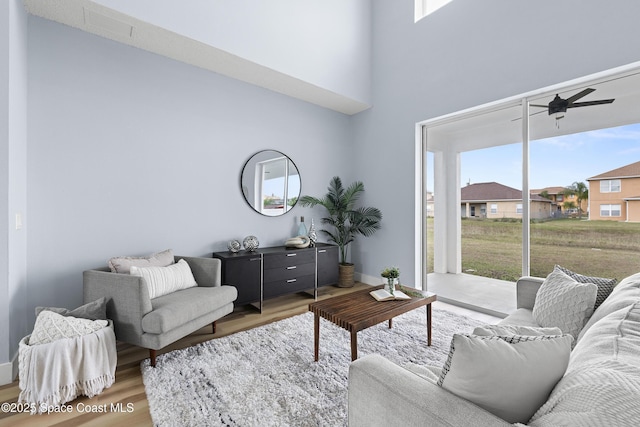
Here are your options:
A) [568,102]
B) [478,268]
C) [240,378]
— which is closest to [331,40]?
[568,102]

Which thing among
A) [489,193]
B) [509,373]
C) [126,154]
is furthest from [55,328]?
[489,193]

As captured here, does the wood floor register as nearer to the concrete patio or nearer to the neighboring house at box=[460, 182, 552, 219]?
the concrete patio

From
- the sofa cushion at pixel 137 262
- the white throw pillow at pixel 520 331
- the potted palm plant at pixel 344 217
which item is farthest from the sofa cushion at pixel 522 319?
the sofa cushion at pixel 137 262

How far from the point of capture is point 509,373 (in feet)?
2.74

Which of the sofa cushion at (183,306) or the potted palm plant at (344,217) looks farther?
the potted palm plant at (344,217)

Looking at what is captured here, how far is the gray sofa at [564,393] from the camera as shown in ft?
2.13

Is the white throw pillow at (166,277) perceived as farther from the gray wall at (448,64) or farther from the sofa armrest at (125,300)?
the gray wall at (448,64)

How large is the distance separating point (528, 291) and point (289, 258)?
2449mm

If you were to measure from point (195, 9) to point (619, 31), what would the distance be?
381 cm

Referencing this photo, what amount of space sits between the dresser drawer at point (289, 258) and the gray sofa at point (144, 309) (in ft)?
3.39

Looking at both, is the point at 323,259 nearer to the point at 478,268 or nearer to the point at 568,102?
the point at 478,268

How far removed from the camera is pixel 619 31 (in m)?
2.44

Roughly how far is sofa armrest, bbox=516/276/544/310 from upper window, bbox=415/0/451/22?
3.58m

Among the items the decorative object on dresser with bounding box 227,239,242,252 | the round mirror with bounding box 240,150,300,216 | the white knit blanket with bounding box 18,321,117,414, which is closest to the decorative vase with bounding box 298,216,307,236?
the round mirror with bounding box 240,150,300,216
